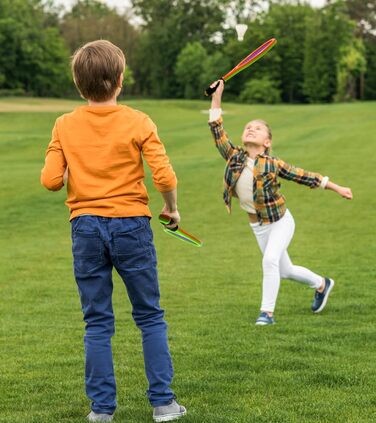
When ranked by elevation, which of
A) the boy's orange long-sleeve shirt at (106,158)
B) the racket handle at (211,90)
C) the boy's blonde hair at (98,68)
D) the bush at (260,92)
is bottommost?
the bush at (260,92)

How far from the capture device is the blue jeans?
4.20 meters

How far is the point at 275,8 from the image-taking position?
9188 cm

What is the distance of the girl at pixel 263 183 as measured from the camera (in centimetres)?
718

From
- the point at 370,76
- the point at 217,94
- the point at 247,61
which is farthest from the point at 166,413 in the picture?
the point at 370,76

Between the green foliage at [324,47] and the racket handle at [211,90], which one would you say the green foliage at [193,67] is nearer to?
the green foliage at [324,47]

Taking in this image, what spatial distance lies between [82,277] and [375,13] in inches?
4010

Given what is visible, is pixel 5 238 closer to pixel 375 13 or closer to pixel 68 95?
pixel 68 95

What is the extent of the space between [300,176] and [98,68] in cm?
335

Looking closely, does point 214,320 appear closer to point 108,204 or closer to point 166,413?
point 166,413

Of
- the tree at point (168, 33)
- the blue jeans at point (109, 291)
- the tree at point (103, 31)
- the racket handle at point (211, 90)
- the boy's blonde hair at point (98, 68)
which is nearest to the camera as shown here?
the boy's blonde hair at point (98, 68)

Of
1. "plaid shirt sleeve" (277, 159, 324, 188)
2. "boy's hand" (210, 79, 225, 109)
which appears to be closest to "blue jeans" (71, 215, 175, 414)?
"boy's hand" (210, 79, 225, 109)

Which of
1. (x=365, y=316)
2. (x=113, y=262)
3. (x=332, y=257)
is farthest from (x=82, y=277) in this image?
(x=332, y=257)

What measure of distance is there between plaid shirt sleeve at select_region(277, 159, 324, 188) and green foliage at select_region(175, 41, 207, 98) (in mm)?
82686

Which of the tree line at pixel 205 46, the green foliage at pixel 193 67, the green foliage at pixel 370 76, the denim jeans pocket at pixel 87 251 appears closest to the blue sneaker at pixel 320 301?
the denim jeans pocket at pixel 87 251
